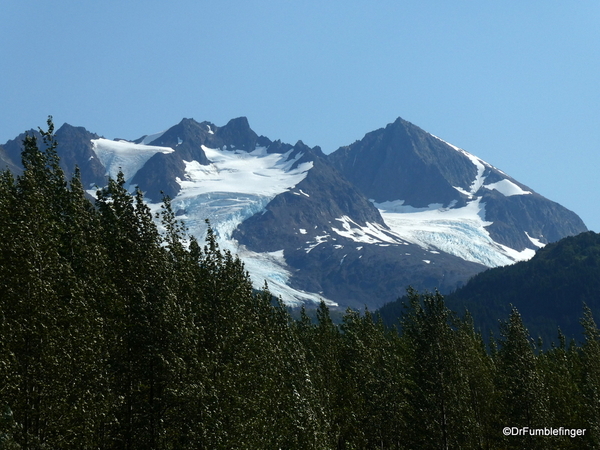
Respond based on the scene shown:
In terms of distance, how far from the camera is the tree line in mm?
32625

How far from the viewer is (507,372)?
63531mm

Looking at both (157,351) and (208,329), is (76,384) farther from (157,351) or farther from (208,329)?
(208,329)

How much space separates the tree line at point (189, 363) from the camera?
107 feet

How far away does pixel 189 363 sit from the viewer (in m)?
38.1

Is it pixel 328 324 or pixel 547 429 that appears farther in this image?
pixel 328 324

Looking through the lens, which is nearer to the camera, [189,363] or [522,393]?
[189,363]

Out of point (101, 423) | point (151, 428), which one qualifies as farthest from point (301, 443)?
point (101, 423)

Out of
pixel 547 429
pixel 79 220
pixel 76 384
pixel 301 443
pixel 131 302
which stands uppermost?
pixel 79 220

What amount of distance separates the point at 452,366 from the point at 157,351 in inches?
1221

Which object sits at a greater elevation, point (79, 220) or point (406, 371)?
point (79, 220)

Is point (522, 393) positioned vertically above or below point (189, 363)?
below

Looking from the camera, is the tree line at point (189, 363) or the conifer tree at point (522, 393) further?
the conifer tree at point (522, 393)

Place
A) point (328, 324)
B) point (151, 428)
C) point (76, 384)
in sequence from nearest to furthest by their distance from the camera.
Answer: point (76, 384) → point (151, 428) → point (328, 324)

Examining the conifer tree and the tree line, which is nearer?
the tree line
